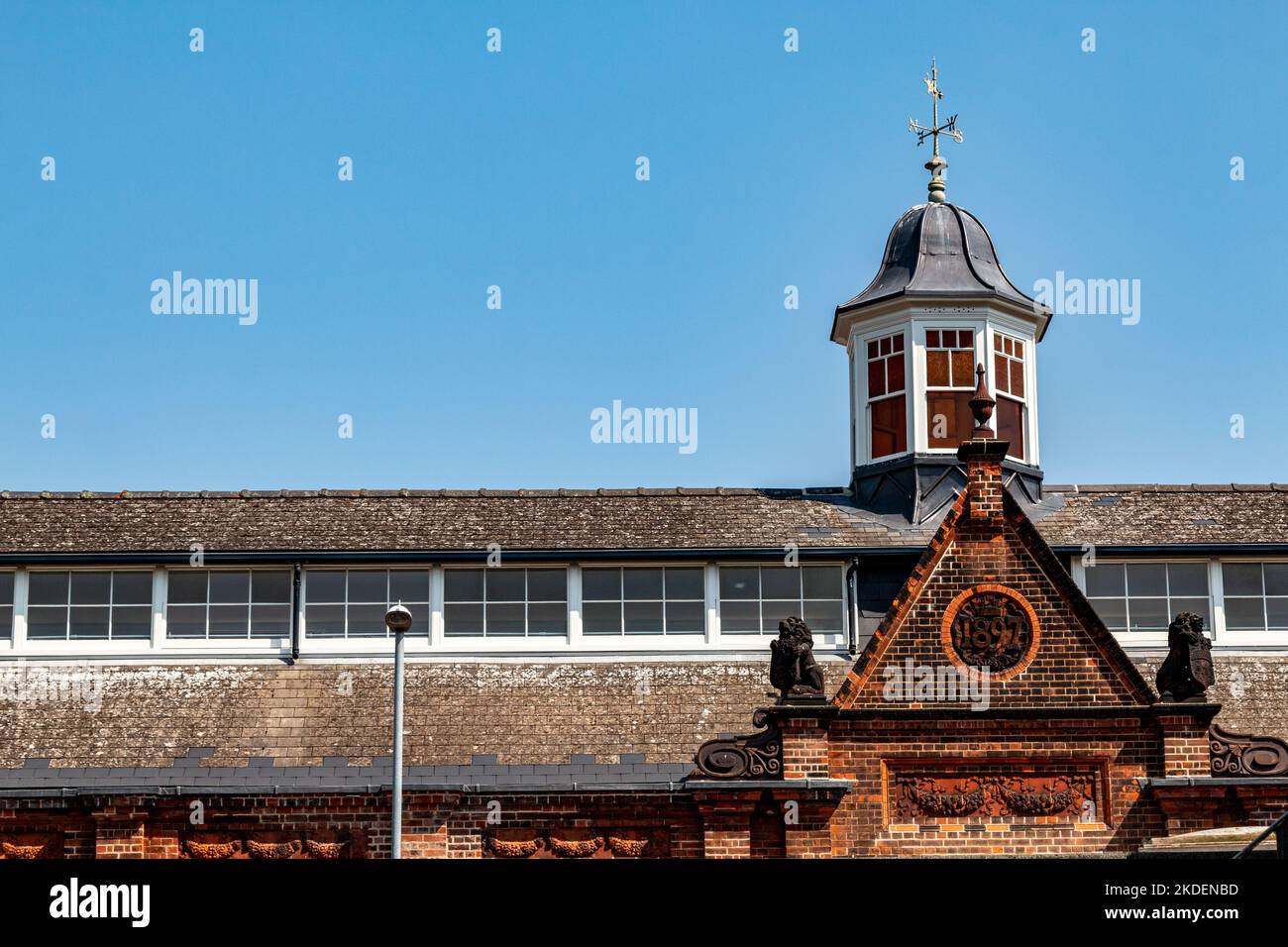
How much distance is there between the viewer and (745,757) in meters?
24.0

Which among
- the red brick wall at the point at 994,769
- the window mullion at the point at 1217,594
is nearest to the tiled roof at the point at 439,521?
the window mullion at the point at 1217,594

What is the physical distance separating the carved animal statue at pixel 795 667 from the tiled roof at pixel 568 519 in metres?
3.59

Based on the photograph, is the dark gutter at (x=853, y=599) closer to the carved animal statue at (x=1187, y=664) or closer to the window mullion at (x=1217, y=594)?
the carved animal statue at (x=1187, y=664)

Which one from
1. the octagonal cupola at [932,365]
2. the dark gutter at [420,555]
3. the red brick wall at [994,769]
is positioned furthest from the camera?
the octagonal cupola at [932,365]

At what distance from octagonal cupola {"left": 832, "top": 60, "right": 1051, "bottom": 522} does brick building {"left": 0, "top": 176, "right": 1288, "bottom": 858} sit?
51mm

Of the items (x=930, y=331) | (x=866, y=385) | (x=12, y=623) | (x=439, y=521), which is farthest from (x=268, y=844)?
(x=930, y=331)

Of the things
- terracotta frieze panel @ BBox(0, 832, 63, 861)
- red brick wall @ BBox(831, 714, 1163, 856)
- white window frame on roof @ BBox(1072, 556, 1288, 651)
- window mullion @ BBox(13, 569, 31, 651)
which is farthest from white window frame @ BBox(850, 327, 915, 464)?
terracotta frieze panel @ BBox(0, 832, 63, 861)

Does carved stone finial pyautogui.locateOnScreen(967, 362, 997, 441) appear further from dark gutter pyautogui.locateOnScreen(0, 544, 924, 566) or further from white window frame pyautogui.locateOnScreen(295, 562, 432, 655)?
white window frame pyautogui.locateOnScreen(295, 562, 432, 655)

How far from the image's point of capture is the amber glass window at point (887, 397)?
3009 cm

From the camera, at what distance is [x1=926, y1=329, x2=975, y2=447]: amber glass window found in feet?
98.0

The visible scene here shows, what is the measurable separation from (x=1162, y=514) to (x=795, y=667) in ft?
24.5

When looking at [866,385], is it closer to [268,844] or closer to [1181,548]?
[1181,548]
